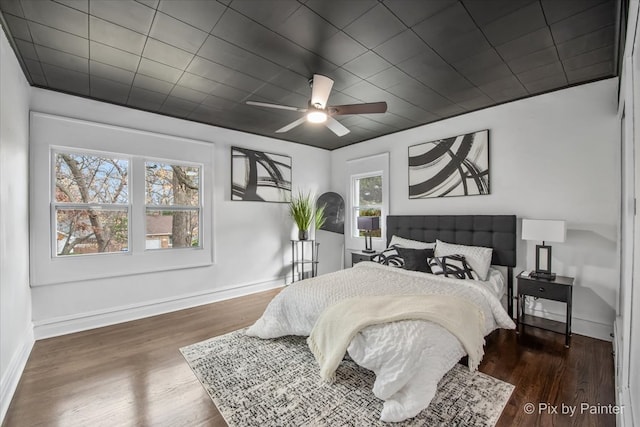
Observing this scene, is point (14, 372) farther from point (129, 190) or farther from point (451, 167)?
point (451, 167)

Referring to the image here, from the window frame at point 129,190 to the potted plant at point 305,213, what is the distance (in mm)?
1409

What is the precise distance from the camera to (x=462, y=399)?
1.94 m

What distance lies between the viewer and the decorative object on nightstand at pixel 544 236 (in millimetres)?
2785

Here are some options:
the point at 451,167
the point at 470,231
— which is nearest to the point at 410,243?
the point at 470,231

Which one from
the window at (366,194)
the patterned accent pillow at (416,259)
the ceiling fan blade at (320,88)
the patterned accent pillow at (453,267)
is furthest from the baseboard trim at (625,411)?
the window at (366,194)

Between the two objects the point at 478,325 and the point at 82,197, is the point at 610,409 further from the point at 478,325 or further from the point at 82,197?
the point at 82,197

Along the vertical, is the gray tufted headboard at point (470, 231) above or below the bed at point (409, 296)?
above

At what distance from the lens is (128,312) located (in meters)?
3.48

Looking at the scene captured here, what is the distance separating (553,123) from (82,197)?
5343 millimetres

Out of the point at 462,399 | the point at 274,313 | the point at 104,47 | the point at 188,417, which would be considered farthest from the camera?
the point at 274,313

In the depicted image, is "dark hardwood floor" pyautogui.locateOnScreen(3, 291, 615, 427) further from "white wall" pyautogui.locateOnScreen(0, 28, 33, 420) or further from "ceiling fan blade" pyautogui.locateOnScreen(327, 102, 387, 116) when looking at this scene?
"ceiling fan blade" pyautogui.locateOnScreen(327, 102, 387, 116)

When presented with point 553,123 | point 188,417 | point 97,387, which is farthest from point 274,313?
point 553,123

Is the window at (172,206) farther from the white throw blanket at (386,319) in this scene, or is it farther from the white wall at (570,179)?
the white wall at (570,179)

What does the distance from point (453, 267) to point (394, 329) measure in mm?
1523
